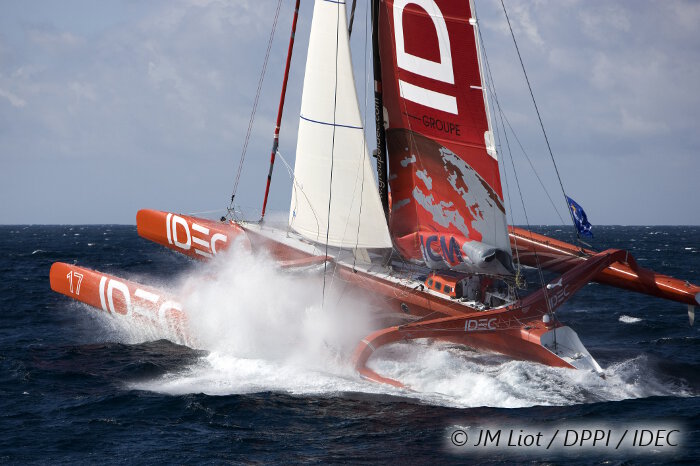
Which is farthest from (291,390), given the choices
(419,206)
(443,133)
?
(443,133)

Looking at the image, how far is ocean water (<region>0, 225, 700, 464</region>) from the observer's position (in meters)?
8.77

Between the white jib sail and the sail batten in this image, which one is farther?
the white jib sail

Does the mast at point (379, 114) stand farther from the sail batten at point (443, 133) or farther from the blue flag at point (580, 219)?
the blue flag at point (580, 219)

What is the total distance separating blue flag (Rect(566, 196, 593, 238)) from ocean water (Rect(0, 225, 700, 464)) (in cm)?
223

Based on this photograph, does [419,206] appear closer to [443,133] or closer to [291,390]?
[443,133]

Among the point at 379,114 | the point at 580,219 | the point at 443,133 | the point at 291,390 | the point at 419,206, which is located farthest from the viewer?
the point at 580,219

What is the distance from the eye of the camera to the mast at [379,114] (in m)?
13.5

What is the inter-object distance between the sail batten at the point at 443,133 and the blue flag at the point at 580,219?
2130mm

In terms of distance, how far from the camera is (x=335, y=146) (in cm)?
1375

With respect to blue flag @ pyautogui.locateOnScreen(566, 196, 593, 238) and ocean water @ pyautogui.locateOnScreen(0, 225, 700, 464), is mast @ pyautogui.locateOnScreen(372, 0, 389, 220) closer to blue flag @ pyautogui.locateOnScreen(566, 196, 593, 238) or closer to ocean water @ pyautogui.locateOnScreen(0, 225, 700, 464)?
ocean water @ pyautogui.locateOnScreen(0, 225, 700, 464)

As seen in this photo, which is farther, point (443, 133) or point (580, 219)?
point (580, 219)

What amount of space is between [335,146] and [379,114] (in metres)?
1.06

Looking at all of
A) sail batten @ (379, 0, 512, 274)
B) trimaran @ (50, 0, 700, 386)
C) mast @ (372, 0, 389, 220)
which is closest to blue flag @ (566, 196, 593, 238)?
trimaran @ (50, 0, 700, 386)

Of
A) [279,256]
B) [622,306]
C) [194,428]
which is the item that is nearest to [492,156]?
[279,256]
